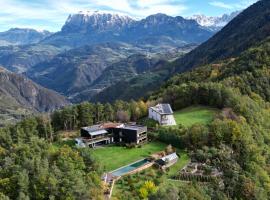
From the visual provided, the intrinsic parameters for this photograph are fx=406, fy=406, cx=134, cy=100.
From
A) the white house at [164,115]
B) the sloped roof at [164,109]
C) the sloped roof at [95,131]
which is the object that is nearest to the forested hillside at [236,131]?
the white house at [164,115]

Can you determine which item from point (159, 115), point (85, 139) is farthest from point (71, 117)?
point (159, 115)

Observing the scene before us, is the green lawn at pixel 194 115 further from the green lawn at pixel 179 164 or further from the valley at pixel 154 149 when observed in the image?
the green lawn at pixel 179 164

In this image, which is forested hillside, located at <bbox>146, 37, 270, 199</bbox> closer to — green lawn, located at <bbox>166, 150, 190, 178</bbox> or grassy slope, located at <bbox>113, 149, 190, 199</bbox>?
green lawn, located at <bbox>166, 150, 190, 178</bbox>

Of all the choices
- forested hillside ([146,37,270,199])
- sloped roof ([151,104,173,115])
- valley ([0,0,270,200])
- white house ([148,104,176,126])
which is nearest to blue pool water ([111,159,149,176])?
valley ([0,0,270,200])

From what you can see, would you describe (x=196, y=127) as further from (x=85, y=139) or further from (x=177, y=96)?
(x=177, y=96)

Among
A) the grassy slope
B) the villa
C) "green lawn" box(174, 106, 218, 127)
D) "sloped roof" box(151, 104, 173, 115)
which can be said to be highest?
"sloped roof" box(151, 104, 173, 115)

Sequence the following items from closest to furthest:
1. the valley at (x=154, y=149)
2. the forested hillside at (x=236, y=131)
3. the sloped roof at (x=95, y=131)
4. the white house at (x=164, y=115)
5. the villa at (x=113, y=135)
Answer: the valley at (x=154, y=149) → the forested hillside at (x=236, y=131) → the villa at (x=113, y=135) → the sloped roof at (x=95, y=131) → the white house at (x=164, y=115)
